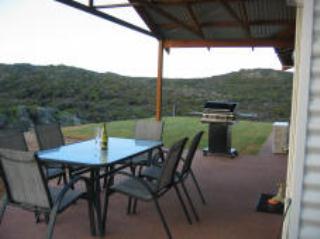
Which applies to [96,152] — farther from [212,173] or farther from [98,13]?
[212,173]

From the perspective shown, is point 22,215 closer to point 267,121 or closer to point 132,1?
point 132,1

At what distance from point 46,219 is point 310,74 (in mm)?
2662

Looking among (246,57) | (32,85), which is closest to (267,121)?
(246,57)

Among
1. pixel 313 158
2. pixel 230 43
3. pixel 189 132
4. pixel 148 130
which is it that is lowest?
pixel 189 132

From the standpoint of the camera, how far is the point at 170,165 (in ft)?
11.1

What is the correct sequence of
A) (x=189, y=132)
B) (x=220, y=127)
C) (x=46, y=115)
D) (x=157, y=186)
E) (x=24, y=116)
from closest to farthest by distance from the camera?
(x=157, y=186) < (x=220, y=127) < (x=189, y=132) < (x=24, y=116) < (x=46, y=115)

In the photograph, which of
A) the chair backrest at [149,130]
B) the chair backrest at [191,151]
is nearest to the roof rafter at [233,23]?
the chair backrest at [149,130]

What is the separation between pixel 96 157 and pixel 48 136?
1196 mm

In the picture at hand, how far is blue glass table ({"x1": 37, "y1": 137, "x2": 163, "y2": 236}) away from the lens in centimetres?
331

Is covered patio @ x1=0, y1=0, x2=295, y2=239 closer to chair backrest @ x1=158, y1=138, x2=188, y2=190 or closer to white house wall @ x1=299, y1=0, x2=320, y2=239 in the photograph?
chair backrest @ x1=158, y1=138, x2=188, y2=190

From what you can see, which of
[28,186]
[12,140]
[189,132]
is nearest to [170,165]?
[28,186]

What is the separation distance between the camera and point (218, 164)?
6.75 m

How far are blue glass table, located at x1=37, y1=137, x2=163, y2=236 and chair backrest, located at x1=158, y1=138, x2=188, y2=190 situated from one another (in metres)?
0.42

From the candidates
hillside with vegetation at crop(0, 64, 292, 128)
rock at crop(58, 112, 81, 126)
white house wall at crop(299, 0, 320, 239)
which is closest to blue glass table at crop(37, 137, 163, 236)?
white house wall at crop(299, 0, 320, 239)
